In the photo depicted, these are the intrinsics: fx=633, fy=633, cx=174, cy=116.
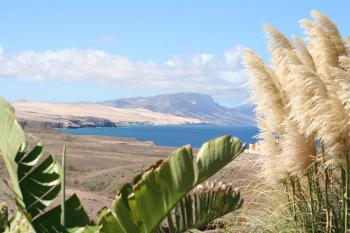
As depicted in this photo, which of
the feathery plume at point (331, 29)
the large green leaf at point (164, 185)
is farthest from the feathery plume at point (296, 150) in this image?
the large green leaf at point (164, 185)

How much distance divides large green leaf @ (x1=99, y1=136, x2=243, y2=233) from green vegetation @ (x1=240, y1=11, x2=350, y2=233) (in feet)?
7.48

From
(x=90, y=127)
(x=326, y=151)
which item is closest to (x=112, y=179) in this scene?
(x=326, y=151)

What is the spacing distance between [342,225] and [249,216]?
1108 millimetres

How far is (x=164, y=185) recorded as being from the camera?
2.72m

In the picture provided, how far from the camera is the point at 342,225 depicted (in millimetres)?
5613

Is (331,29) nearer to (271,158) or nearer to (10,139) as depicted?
(271,158)

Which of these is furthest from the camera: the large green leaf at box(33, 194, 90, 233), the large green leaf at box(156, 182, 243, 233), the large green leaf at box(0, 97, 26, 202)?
the large green leaf at box(33, 194, 90, 233)

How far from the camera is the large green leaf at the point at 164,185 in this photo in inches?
105

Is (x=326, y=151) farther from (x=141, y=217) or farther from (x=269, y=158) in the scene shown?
(x=141, y=217)

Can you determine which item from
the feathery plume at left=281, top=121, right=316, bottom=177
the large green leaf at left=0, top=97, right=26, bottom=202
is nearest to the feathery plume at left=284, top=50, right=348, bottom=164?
the feathery plume at left=281, top=121, right=316, bottom=177

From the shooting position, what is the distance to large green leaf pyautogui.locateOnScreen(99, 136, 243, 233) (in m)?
2.67

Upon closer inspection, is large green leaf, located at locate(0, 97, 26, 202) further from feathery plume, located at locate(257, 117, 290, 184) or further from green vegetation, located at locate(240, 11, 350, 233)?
feathery plume, located at locate(257, 117, 290, 184)

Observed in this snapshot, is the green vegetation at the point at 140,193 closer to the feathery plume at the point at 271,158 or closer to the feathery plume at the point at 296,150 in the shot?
the feathery plume at the point at 296,150

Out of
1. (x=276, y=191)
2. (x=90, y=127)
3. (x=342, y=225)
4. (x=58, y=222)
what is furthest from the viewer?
(x=90, y=127)
